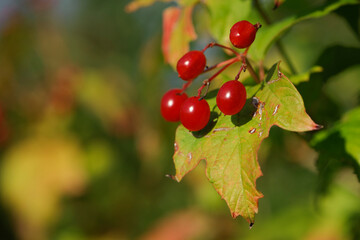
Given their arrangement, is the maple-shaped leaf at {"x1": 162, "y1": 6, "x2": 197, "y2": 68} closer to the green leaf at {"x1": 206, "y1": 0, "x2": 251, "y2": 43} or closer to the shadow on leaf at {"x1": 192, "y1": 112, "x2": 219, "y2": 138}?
the green leaf at {"x1": 206, "y1": 0, "x2": 251, "y2": 43}

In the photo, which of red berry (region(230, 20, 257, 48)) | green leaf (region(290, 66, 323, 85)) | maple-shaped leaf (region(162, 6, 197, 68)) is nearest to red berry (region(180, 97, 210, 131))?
red berry (region(230, 20, 257, 48))

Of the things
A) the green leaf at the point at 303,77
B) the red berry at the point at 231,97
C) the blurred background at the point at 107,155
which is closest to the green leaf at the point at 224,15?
the green leaf at the point at 303,77

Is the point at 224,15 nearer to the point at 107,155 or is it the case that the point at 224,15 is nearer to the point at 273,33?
the point at 273,33

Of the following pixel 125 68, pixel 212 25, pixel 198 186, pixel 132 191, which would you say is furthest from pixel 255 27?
pixel 125 68

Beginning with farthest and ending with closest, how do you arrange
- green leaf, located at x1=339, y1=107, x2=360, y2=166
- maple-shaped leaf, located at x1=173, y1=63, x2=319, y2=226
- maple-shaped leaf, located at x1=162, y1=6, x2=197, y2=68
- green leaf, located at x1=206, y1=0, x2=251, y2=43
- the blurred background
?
the blurred background < maple-shaped leaf, located at x1=162, y1=6, x2=197, y2=68 < green leaf, located at x1=206, y1=0, x2=251, y2=43 < green leaf, located at x1=339, y1=107, x2=360, y2=166 < maple-shaped leaf, located at x1=173, y1=63, x2=319, y2=226

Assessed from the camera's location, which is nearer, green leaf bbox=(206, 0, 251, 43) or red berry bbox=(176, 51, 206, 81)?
red berry bbox=(176, 51, 206, 81)

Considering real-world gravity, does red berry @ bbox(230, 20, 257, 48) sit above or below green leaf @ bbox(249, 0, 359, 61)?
above

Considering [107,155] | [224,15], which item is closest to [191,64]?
[224,15]
